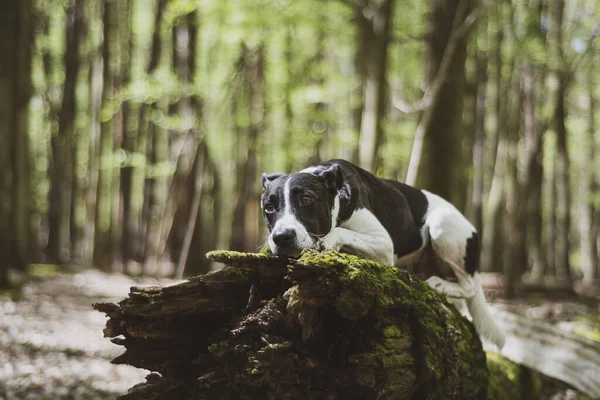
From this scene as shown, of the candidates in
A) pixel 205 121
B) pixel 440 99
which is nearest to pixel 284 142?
pixel 205 121

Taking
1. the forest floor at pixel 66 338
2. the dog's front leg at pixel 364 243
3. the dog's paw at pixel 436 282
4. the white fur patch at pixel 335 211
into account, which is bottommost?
the forest floor at pixel 66 338

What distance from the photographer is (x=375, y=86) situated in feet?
32.4

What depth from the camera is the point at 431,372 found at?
3.83 metres

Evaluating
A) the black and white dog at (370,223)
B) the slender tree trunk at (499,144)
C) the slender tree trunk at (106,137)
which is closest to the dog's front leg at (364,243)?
the black and white dog at (370,223)

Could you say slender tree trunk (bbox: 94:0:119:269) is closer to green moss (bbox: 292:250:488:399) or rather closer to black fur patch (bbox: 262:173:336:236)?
black fur patch (bbox: 262:173:336:236)

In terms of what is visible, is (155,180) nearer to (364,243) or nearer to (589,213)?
(589,213)

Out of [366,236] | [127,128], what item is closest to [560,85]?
[366,236]

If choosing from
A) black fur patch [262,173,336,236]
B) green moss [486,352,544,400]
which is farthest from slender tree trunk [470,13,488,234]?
black fur patch [262,173,336,236]

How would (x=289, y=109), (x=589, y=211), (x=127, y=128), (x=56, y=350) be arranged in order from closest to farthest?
1. (x=56, y=350)
2. (x=289, y=109)
3. (x=127, y=128)
4. (x=589, y=211)

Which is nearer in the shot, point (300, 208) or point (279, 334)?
point (279, 334)

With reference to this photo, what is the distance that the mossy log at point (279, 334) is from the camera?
11.3 ft

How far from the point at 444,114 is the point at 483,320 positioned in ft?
14.1

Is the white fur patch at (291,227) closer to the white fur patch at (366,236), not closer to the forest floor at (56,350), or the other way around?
the white fur patch at (366,236)

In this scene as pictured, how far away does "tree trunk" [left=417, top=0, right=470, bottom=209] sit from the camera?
8547mm
